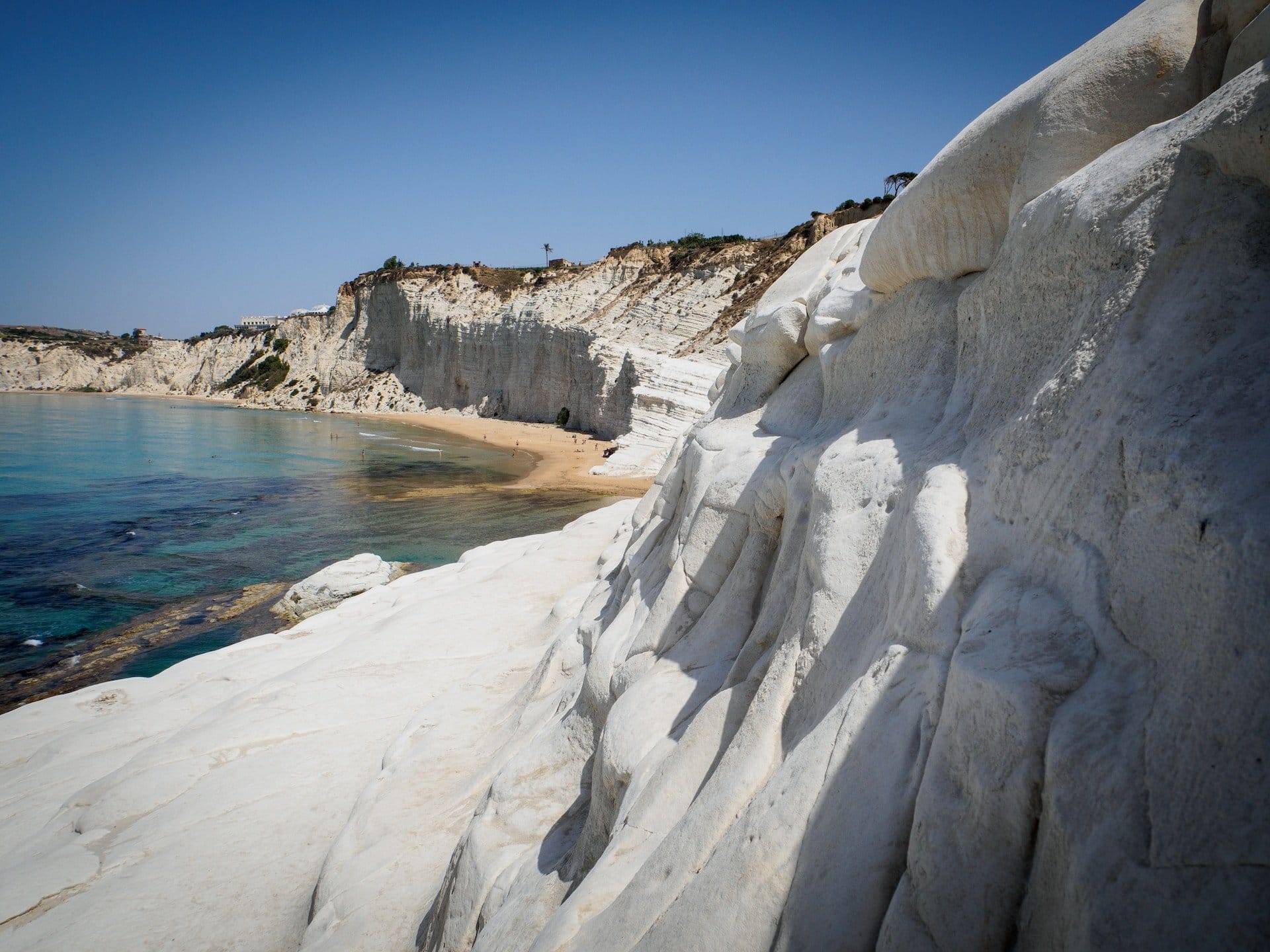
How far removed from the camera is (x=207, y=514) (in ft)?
72.5

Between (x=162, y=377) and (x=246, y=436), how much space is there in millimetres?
59323

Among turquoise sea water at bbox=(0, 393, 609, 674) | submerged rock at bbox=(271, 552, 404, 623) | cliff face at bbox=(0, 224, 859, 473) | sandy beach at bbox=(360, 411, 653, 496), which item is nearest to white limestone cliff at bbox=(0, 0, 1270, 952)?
submerged rock at bbox=(271, 552, 404, 623)

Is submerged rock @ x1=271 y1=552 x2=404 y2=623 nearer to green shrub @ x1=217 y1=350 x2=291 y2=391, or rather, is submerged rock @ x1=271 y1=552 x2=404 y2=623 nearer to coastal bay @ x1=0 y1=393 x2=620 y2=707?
coastal bay @ x1=0 y1=393 x2=620 y2=707

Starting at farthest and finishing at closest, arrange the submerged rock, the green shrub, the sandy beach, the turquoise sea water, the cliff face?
the green shrub
the cliff face
the sandy beach
the turquoise sea water
the submerged rock

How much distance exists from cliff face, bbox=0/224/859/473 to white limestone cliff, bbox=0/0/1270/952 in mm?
23122

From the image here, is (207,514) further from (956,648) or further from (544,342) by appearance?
(544,342)

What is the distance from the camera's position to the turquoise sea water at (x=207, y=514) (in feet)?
47.4

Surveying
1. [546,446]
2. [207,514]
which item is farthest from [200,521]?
[546,446]

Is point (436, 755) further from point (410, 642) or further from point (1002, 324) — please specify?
point (1002, 324)

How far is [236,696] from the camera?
8195mm

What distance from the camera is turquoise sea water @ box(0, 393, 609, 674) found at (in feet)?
47.4

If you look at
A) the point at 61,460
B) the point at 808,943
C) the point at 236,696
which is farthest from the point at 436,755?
the point at 61,460

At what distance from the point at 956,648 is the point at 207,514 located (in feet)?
82.5

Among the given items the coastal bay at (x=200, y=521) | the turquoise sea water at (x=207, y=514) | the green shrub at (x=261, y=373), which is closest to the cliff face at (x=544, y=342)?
the green shrub at (x=261, y=373)
